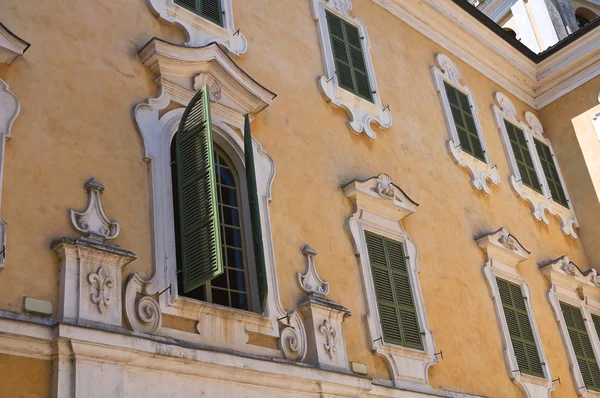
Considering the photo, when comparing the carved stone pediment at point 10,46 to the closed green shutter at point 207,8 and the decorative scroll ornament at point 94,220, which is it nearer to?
the decorative scroll ornament at point 94,220

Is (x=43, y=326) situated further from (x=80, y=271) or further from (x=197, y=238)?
(x=197, y=238)

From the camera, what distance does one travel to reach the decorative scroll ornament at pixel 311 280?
965 centimetres

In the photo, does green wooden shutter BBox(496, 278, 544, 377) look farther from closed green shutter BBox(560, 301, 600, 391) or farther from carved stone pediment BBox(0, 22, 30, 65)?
carved stone pediment BBox(0, 22, 30, 65)

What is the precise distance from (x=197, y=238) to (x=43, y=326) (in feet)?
5.74

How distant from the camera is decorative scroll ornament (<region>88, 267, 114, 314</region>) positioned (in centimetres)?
734

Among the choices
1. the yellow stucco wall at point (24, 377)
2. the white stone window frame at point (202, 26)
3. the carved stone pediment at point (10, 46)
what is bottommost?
the yellow stucco wall at point (24, 377)

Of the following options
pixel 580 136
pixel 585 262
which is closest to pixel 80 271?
pixel 585 262

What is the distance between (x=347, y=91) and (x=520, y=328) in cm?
450

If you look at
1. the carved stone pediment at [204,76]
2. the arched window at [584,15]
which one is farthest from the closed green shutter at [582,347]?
the arched window at [584,15]

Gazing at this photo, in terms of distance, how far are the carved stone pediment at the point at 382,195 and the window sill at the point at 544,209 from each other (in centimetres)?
407

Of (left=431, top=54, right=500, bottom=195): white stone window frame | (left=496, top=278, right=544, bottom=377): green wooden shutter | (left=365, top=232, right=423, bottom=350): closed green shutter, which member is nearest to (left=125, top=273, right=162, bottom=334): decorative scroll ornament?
(left=365, top=232, right=423, bottom=350): closed green shutter

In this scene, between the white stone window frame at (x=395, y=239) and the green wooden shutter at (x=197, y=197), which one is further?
the white stone window frame at (x=395, y=239)

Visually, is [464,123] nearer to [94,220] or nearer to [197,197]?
[197,197]

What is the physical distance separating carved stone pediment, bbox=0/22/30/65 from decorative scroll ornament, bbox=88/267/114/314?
217 centimetres
